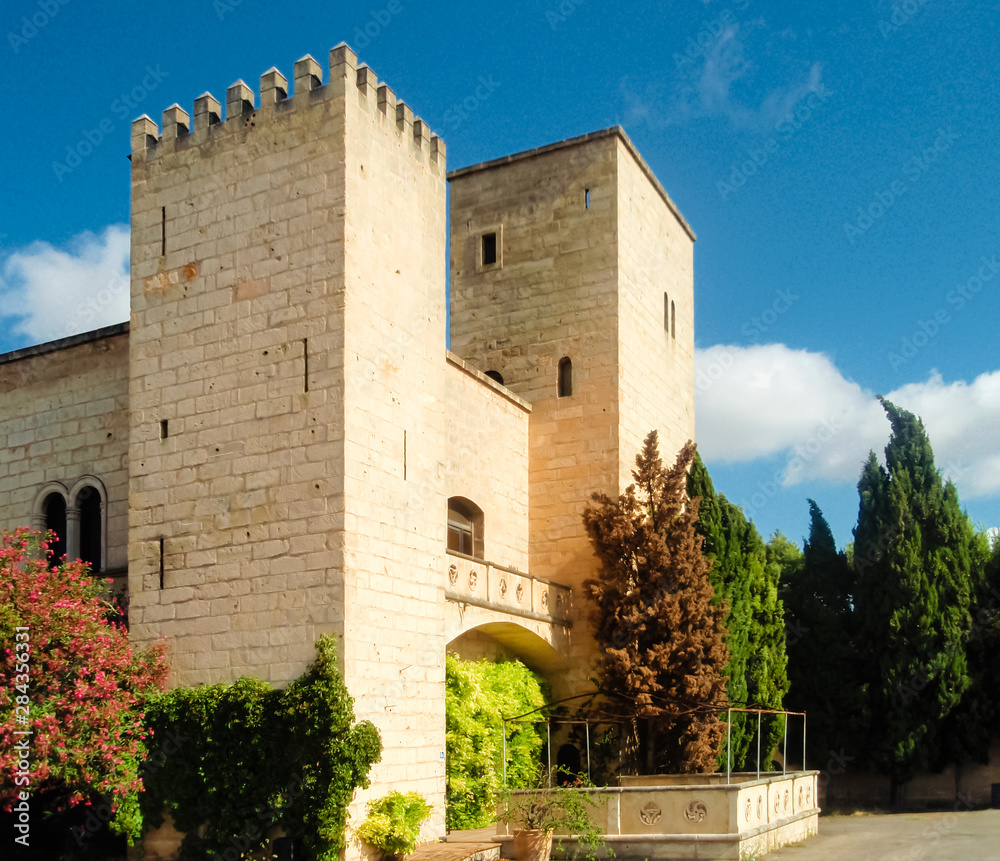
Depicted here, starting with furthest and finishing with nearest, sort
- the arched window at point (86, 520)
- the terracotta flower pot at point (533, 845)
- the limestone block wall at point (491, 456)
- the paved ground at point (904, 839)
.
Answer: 1. the limestone block wall at point (491, 456)
2. the arched window at point (86, 520)
3. the paved ground at point (904, 839)
4. the terracotta flower pot at point (533, 845)

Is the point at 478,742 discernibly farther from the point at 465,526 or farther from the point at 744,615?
the point at 744,615

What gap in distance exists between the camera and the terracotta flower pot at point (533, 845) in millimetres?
13039

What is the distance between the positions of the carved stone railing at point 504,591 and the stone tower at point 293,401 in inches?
37.8

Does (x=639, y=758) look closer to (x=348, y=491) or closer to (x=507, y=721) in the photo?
(x=507, y=721)

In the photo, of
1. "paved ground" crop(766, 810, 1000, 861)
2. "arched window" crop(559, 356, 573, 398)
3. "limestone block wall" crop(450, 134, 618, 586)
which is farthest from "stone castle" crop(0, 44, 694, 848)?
"paved ground" crop(766, 810, 1000, 861)

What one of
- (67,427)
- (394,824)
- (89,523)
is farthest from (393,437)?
(67,427)

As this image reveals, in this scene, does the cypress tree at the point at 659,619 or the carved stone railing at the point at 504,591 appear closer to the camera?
the carved stone railing at the point at 504,591

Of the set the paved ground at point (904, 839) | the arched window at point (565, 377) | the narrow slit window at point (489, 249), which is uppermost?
the narrow slit window at point (489, 249)

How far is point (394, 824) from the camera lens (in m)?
12.8

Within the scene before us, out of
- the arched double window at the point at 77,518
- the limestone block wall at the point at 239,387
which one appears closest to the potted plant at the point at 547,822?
the limestone block wall at the point at 239,387

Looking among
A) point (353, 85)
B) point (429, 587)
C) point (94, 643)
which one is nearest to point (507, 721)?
point (429, 587)

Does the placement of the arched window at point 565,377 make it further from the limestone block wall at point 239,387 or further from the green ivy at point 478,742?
the limestone block wall at point 239,387

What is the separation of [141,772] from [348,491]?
413cm

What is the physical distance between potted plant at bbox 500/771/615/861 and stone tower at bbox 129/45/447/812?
1.13m
